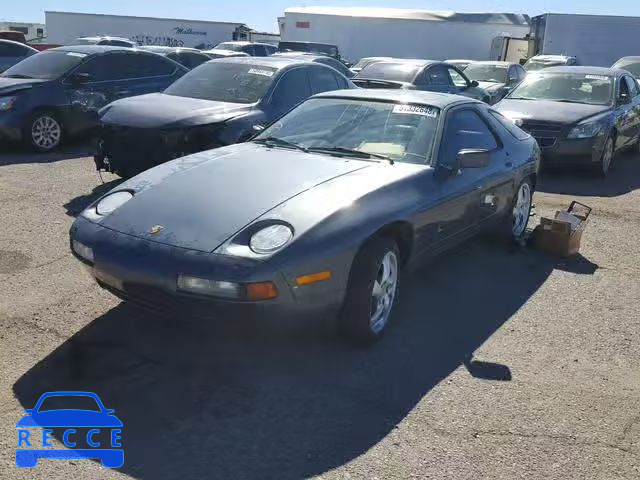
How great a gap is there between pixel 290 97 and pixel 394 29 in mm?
28883

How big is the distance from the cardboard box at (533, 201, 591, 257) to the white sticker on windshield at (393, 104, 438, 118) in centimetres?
182

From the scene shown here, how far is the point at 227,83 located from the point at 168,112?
1.13 metres

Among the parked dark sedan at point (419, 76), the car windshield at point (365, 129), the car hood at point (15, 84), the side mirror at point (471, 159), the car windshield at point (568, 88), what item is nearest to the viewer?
the side mirror at point (471, 159)

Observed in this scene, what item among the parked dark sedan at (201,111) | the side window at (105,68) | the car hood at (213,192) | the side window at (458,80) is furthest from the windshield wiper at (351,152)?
the side window at (458,80)

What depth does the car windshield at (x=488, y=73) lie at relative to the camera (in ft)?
56.0

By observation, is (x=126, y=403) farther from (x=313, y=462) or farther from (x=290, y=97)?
(x=290, y=97)

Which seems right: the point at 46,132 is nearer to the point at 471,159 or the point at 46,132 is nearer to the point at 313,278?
the point at 471,159

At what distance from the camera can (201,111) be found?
725 cm

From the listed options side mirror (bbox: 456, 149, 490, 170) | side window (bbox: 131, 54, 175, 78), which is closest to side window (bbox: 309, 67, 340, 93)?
side window (bbox: 131, 54, 175, 78)

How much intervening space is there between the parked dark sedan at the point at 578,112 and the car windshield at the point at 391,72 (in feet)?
6.95

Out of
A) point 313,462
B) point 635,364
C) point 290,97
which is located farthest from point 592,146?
point 313,462

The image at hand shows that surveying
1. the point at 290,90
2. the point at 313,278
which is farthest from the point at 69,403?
the point at 290,90

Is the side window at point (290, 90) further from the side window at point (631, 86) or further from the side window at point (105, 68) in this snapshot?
the side window at point (631, 86)

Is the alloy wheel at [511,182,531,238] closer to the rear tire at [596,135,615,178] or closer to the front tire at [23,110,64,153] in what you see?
the rear tire at [596,135,615,178]
